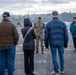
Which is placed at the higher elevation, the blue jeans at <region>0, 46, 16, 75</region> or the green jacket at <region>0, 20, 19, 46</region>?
the green jacket at <region>0, 20, 19, 46</region>

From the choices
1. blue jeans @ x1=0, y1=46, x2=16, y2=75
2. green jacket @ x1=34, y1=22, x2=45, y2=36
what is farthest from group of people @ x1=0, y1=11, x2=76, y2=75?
green jacket @ x1=34, y1=22, x2=45, y2=36

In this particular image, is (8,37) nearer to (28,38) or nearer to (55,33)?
(28,38)

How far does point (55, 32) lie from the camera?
11.1 metres

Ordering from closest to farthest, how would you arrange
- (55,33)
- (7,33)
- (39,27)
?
(7,33)
(55,33)
(39,27)

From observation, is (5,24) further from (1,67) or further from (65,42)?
(65,42)

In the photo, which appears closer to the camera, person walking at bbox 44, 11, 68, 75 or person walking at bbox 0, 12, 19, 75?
person walking at bbox 0, 12, 19, 75

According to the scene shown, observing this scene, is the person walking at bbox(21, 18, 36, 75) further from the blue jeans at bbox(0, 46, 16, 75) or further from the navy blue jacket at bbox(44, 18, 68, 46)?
the blue jeans at bbox(0, 46, 16, 75)

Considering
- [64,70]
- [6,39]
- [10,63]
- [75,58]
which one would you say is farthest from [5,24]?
[75,58]

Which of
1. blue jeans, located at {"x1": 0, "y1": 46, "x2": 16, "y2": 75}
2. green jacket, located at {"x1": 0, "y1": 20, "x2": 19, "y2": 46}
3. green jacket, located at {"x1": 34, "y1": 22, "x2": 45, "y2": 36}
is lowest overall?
blue jeans, located at {"x1": 0, "y1": 46, "x2": 16, "y2": 75}

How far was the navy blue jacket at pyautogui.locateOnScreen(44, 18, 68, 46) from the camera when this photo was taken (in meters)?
11.1

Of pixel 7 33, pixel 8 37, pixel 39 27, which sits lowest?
pixel 39 27

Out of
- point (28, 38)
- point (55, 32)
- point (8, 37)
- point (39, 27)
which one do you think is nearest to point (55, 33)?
point (55, 32)

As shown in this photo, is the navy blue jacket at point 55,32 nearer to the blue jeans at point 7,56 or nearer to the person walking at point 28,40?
the person walking at point 28,40

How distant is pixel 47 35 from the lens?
36.4ft
